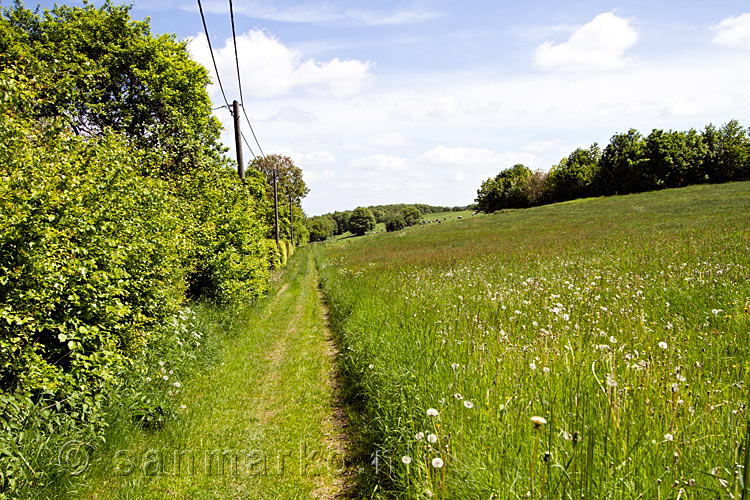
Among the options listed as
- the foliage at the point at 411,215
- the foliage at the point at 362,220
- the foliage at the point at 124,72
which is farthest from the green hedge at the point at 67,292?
the foliage at the point at 411,215

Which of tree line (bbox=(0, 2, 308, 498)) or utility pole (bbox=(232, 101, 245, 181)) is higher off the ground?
utility pole (bbox=(232, 101, 245, 181))

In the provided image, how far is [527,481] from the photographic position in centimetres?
248

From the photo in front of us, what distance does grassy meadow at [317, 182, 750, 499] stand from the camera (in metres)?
2.32

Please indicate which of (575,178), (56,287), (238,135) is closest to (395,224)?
(575,178)

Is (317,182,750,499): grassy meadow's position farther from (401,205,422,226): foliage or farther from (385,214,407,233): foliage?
(401,205,422,226): foliage

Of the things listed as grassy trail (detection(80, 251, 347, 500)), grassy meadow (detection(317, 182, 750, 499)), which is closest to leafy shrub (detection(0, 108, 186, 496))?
grassy trail (detection(80, 251, 347, 500))

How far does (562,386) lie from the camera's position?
3547 millimetres

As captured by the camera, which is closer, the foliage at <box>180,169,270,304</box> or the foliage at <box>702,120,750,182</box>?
the foliage at <box>180,169,270,304</box>

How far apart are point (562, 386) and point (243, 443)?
3.98 meters

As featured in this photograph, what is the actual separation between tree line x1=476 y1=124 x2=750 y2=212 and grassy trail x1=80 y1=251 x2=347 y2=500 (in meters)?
76.1

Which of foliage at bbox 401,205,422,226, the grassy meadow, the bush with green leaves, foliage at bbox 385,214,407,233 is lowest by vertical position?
the grassy meadow

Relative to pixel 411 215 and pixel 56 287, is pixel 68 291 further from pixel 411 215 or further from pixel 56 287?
pixel 411 215

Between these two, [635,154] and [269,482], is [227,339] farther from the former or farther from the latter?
[635,154]

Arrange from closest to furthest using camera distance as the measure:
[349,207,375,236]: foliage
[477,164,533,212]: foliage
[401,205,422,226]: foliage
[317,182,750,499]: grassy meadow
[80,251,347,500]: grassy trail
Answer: [317,182,750,499]: grassy meadow, [80,251,347,500]: grassy trail, [477,164,533,212]: foliage, [349,207,375,236]: foliage, [401,205,422,226]: foliage
